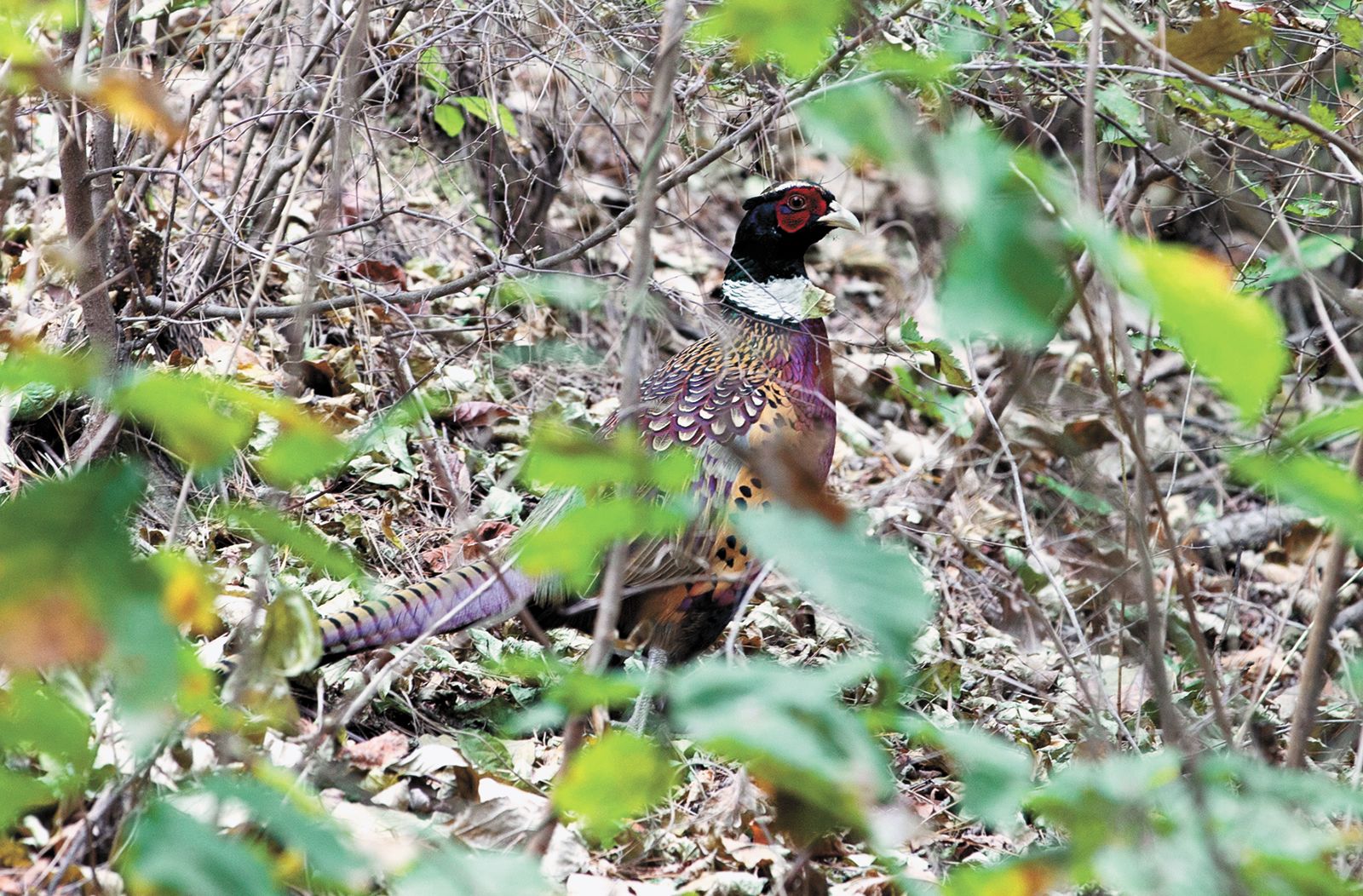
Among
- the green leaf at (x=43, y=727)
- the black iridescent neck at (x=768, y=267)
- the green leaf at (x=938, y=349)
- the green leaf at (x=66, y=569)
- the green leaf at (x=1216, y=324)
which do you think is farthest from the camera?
the black iridescent neck at (x=768, y=267)

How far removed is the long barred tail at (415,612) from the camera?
3.11 metres

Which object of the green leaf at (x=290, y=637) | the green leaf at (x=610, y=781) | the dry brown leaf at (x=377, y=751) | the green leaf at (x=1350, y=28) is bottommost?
the dry brown leaf at (x=377, y=751)

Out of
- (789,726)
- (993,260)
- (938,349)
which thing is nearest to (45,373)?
(789,726)

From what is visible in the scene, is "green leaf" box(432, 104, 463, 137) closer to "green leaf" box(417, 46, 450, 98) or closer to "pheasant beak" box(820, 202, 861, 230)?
"green leaf" box(417, 46, 450, 98)

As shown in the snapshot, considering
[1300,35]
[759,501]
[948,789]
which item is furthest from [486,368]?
[1300,35]

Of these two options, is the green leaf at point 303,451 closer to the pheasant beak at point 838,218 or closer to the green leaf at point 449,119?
the pheasant beak at point 838,218

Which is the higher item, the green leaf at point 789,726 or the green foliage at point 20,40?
the green foliage at point 20,40

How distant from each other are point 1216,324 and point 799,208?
10.9ft

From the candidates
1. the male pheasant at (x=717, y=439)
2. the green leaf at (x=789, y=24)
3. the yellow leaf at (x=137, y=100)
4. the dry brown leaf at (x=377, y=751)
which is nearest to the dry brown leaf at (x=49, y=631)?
the yellow leaf at (x=137, y=100)

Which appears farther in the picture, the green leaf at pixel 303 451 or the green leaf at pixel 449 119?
the green leaf at pixel 449 119

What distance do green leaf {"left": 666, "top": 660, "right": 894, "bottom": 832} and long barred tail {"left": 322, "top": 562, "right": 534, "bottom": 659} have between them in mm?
1619

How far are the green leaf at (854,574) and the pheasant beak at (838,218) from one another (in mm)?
3033

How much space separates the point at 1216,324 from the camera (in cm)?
111

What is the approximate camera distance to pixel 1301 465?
1416 mm
